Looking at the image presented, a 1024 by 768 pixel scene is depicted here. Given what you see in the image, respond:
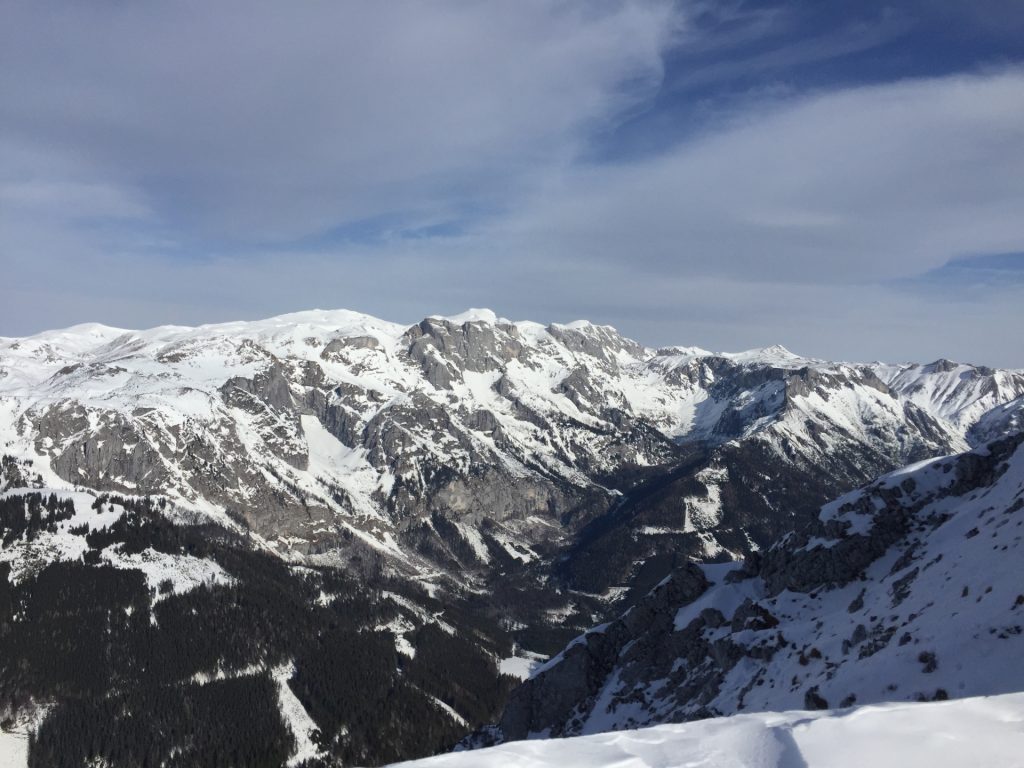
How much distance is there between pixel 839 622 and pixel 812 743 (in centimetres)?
6965

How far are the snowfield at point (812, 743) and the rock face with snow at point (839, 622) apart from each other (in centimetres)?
3418

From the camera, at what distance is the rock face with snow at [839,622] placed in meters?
59.7

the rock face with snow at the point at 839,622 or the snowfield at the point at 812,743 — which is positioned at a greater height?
the snowfield at the point at 812,743

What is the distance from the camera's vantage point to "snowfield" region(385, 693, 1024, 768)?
67.1 feet

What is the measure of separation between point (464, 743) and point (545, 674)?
23.1 meters

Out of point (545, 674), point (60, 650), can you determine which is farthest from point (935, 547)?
point (60, 650)

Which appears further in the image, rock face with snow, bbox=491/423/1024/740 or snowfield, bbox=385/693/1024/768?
rock face with snow, bbox=491/423/1024/740

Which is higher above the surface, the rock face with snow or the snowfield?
the snowfield

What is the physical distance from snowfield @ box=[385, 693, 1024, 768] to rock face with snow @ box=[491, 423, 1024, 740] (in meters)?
34.2

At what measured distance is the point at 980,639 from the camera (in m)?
56.1

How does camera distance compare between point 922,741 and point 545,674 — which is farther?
point 545,674

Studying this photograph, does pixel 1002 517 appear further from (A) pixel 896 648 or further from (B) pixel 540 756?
(B) pixel 540 756

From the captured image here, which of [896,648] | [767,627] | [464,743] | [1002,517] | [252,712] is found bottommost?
[252,712]

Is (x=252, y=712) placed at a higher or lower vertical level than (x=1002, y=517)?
lower
